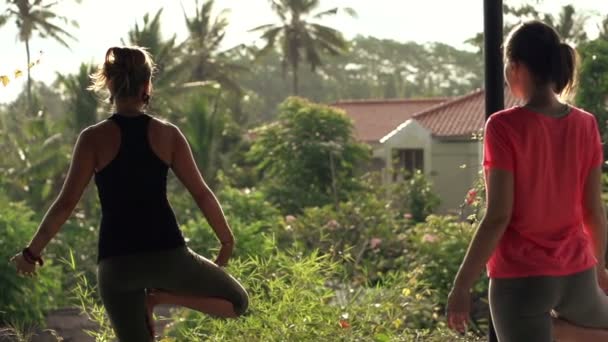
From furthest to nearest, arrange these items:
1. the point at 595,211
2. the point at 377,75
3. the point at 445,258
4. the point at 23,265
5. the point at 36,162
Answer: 1. the point at 377,75
2. the point at 36,162
3. the point at 445,258
4. the point at 23,265
5. the point at 595,211

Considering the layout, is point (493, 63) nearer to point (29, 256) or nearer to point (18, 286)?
point (29, 256)

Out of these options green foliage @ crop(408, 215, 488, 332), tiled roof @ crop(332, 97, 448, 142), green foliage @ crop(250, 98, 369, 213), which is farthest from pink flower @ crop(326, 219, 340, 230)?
tiled roof @ crop(332, 97, 448, 142)

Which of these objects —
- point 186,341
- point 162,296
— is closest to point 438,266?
point 186,341

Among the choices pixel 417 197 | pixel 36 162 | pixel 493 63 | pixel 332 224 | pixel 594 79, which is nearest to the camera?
pixel 493 63

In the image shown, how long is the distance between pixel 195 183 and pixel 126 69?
38cm

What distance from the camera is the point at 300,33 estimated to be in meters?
45.6

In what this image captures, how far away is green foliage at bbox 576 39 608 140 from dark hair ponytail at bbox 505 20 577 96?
7.25m

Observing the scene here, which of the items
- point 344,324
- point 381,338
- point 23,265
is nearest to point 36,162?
point 381,338

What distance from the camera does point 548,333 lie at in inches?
108

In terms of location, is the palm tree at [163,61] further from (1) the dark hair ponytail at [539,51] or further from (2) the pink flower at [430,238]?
(1) the dark hair ponytail at [539,51]

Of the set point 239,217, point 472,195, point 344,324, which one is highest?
point 472,195

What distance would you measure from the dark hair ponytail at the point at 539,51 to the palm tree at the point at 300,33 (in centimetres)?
4248

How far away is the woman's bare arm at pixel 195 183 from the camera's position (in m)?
3.13

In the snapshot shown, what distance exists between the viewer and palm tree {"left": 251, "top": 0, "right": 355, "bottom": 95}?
4522 centimetres
